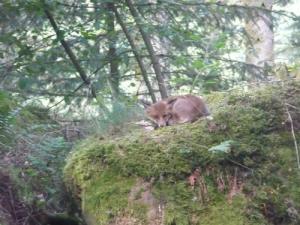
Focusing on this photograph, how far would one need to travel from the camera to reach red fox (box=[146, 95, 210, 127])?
410cm

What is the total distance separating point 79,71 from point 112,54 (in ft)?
1.97

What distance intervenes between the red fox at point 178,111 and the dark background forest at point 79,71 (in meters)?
0.25

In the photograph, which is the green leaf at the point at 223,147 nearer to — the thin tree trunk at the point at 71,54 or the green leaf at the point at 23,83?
the thin tree trunk at the point at 71,54

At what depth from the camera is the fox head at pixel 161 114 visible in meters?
4.31

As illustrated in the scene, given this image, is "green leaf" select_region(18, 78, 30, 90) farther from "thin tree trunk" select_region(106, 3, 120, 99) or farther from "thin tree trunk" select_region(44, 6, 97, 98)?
"thin tree trunk" select_region(106, 3, 120, 99)

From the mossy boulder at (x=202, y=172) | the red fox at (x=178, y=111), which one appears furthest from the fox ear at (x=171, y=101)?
the mossy boulder at (x=202, y=172)

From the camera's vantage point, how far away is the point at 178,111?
13.8ft

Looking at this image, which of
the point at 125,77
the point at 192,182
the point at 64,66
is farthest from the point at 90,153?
the point at 125,77

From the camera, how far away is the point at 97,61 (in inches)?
276

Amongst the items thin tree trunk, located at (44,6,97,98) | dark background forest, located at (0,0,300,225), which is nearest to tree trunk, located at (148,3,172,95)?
dark background forest, located at (0,0,300,225)

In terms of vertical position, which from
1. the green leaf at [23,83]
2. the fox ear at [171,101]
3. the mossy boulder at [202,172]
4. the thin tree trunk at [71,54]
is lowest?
the mossy boulder at [202,172]

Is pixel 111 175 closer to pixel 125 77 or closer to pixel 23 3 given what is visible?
pixel 23 3

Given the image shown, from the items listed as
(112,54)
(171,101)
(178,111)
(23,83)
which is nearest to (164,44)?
(112,54)

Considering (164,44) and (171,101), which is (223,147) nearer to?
(171,101)
